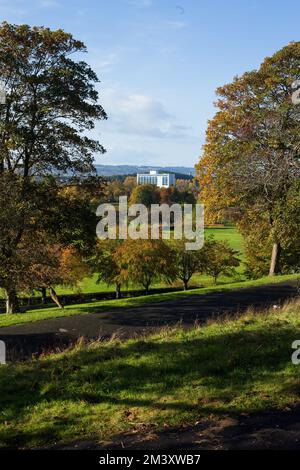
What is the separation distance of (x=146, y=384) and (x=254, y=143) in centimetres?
1609

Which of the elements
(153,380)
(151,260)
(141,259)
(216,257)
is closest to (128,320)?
(153,380)

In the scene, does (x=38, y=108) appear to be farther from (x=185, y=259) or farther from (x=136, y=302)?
(x=185, y=259)

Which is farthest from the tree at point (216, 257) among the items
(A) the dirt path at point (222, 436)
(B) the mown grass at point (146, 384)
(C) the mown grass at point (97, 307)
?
(A) the dirt path at point (222, 436)

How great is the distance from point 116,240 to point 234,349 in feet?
111

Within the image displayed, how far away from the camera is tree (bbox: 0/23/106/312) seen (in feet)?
64.8

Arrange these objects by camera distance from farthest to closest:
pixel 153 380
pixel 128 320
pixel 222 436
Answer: pixel 128 320, pixel 153 380, pixel 222 436

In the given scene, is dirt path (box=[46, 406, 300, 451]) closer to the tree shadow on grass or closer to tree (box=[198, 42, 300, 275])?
the tree shadow on grass

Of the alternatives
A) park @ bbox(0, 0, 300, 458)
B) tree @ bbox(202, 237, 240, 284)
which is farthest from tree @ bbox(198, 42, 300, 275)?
tree @ bbox(202, 237, 240, 284)

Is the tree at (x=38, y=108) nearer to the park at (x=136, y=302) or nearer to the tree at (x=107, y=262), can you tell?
the park at (x=136, y=302)

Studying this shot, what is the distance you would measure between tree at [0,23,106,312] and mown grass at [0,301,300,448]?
9.88m

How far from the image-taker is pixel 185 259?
4691cm

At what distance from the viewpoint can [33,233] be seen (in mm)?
20828
